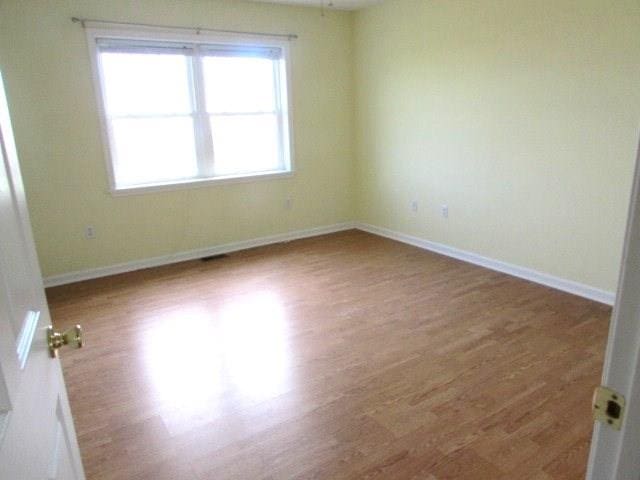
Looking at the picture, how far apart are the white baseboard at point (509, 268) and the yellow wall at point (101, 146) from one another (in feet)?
2.98

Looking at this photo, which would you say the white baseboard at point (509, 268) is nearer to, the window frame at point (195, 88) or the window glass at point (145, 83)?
the window frame at point (195, 88)

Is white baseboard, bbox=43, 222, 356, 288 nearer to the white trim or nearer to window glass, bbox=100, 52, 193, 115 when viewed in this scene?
window glass, bbox=100, 52, 193, 115

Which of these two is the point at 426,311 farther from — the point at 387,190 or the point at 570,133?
the point at 387,190

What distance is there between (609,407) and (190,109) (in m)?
4.27

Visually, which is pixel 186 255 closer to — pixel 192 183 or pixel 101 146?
pixel 192 183

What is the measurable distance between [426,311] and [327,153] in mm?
2597

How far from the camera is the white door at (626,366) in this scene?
0.56 metres

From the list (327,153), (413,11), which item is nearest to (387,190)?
(327,153)

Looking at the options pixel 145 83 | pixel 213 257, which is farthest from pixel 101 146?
pixel 213 257

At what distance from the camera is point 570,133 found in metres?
3.18

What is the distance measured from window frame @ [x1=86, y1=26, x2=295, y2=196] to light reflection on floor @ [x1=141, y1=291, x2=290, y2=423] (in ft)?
4.76

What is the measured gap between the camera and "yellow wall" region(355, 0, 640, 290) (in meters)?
2.96

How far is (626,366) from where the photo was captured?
0.60 meters

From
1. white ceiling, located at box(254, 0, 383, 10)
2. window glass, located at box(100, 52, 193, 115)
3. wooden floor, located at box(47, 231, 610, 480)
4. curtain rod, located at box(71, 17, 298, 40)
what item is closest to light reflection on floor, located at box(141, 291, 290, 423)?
wooden floor, located at box(47, 231, 610, 480)
